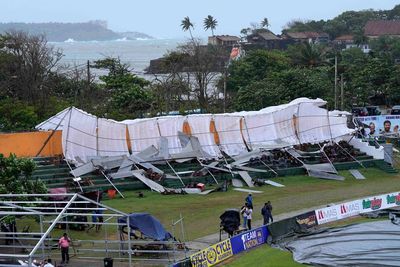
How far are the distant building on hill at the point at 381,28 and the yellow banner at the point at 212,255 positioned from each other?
161680 mm

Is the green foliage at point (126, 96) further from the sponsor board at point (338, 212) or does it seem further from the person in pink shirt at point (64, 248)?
the person in pink shirt at point (64, 248)

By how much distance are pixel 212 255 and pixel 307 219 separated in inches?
305

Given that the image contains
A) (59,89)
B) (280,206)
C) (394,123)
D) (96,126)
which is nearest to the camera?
(280,206)

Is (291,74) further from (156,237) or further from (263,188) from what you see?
(156,237)

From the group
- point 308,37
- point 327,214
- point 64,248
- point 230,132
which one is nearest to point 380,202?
point 327,214

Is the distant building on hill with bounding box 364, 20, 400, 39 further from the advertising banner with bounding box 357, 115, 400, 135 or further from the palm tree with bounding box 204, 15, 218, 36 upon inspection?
the advertising banner with bounding box 357, 115, 400, 135

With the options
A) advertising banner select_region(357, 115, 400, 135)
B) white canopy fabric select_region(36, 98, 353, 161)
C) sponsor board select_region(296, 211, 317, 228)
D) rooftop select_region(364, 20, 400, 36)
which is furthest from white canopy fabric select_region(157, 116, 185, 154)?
rooftop select_region(364, 20, 400, 36)

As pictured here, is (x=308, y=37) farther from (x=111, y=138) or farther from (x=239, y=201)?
(x=239, y=201)

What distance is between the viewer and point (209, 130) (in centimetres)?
5284

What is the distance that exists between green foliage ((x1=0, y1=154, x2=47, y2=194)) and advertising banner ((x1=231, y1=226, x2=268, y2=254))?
9742 millimetres

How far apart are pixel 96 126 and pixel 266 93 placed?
31.1 meters

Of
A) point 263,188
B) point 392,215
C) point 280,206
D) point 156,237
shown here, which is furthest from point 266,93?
point 156,237

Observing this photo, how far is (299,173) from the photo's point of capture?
166 feet

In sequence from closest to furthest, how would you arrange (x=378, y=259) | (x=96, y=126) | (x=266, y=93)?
(x=378, y=259) < (x=96, y=126) < (x=266, y=93)
